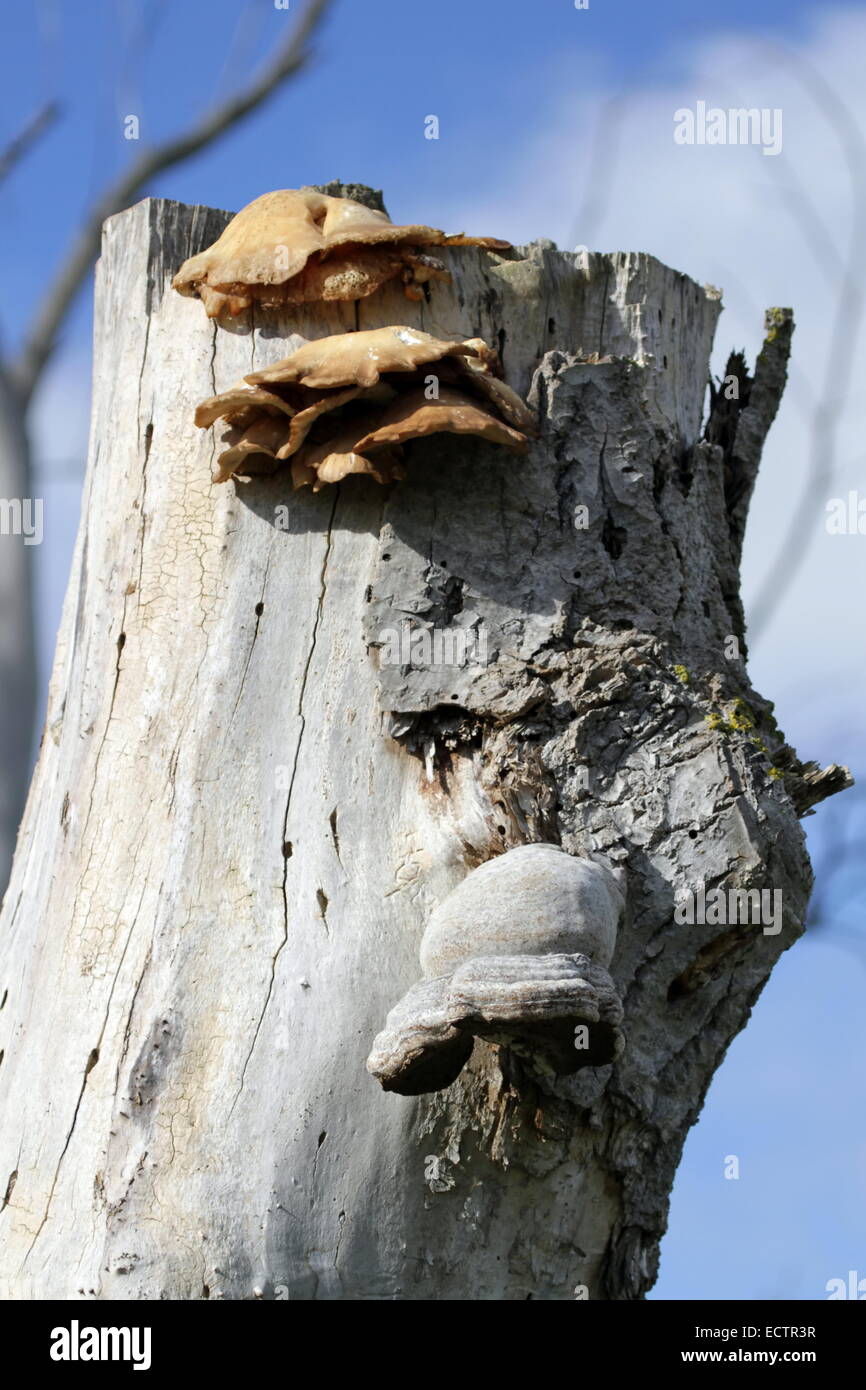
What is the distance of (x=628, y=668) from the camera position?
164 inches

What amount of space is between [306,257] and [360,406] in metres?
0.49

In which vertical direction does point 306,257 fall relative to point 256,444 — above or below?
above

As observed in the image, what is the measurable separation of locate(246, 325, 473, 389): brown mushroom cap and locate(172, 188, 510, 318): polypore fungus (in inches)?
13.2

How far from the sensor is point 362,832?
4.05 meters

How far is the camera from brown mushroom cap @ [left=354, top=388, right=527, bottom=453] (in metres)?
3.99

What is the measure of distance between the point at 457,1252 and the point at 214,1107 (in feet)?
2.47

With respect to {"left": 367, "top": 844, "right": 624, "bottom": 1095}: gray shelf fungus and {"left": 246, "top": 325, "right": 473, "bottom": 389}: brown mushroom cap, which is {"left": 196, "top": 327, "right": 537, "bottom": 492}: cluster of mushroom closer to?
{"left": 246, "top": 325, "right": 473, "bottom": 389}: brown mushroom cap

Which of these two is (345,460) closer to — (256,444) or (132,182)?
(256,444)

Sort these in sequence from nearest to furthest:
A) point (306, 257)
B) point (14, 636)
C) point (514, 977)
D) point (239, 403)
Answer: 1. point (514, 977)
2. point (239, 403)
3. point (306, 257)
4. point (14, 636)

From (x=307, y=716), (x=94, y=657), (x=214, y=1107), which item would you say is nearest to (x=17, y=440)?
(x=94, y=657)

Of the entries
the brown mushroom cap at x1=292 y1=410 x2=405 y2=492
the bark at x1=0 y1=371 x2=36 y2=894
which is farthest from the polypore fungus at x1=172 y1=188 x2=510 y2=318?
the bark at x1=0 y1=371 x2=36 y2=894

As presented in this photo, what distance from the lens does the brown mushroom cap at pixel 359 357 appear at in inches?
157

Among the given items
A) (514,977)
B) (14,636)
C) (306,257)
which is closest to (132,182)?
(14,636)

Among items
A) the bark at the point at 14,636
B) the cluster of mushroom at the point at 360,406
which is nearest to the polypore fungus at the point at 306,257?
the cluster of mushroom at the point at 360,406
